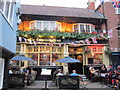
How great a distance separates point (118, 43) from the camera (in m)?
13.8

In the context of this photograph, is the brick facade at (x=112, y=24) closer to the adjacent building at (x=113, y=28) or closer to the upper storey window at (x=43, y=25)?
the adjacent building at (x=113, y=28)

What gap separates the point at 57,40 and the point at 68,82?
5.38 m

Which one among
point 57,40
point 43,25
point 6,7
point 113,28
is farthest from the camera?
point 113,28

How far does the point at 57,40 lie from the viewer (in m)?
12.7

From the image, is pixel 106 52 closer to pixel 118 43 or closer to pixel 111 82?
pixel 118 43

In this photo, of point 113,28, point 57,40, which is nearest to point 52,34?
point 57,40

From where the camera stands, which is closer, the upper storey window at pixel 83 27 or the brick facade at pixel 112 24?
the brick facade at pixel 112 24

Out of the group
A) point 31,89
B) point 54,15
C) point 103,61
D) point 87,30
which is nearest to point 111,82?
point 103,61

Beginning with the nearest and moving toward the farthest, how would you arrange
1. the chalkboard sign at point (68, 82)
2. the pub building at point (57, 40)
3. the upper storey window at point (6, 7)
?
the upper storey window at point (6, 7)
the chalkboard sign at point (68, 82)
the pub building at point (57, 40)

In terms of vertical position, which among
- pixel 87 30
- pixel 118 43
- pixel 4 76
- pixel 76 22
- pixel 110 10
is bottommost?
pixel 4 76

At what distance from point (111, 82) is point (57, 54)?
5960 mm

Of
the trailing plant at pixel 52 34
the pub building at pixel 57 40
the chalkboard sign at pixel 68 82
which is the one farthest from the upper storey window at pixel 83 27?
the chalkboard sign at pixel 68 82

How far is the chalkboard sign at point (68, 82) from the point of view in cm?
825

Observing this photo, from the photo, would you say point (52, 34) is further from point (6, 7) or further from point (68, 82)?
point (6, 7)
